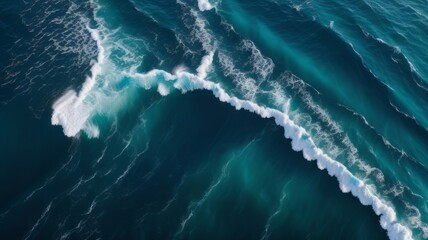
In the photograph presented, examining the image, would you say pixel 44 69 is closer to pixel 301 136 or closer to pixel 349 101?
pixel 301 136

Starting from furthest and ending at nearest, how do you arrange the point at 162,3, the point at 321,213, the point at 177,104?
the point at 162,3 → the point at 177,104 → the point at 321,213

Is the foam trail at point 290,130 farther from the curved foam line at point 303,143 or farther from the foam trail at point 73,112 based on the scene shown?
the foam trail at point 73,112

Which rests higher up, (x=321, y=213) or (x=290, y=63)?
(x=290, y=63)

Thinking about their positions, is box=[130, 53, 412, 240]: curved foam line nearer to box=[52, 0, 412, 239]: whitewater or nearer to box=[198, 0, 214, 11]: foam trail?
box=[52, 0, 412, 239]: whitewater

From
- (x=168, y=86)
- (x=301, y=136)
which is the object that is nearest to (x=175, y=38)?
(x=168, y=86)

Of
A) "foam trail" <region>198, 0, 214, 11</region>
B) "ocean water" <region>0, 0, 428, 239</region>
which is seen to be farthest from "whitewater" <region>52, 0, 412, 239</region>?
"foam trail" <region>198, 0, 214, 11</region>

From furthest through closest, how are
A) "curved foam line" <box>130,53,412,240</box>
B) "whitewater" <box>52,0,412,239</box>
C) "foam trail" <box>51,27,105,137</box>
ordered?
1. "foam trail" <box>51,27,105,137</box>
2. "whitewater" <box>52,0,412,239</box>
3. "curved foam line" <box>130,53,412,240</box>

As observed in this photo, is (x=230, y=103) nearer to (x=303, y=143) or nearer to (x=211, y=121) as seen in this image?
(x=211, y=121)

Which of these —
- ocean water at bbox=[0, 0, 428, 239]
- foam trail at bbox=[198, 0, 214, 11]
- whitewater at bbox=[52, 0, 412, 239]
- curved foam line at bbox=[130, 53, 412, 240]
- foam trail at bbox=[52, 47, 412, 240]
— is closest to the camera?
ocean water at bbox=[0, 0, 428, 239]
